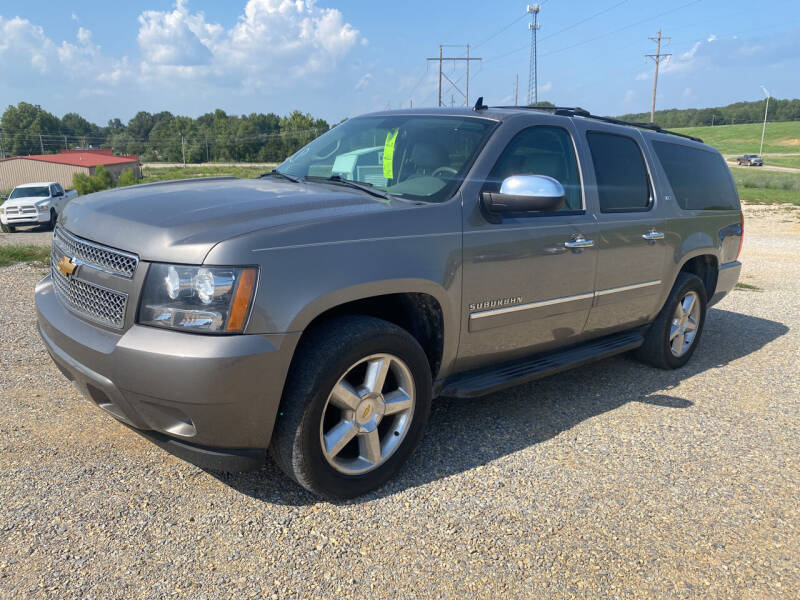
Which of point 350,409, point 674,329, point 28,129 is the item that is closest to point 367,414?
point 350,409

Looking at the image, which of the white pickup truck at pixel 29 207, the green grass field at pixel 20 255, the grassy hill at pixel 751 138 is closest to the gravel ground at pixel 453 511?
the green grass field at pixel 20 255

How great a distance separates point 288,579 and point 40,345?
142 inches

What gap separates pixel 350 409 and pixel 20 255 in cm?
891

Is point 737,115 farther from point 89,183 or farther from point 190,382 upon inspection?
point 190,382

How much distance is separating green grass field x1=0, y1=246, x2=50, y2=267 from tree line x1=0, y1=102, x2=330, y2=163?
92.6 meters

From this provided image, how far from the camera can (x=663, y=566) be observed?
2.68 metres

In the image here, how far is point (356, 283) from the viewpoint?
283 centimetres

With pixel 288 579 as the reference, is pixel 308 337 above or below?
above

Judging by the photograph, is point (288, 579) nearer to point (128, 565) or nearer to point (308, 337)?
point (128, 565)

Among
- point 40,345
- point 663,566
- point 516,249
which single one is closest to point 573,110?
point 516,249

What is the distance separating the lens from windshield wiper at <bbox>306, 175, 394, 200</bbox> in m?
3.39

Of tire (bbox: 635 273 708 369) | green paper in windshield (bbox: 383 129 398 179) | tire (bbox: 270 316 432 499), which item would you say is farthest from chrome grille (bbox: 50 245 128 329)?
tire (bbox: 635 273 708 369)

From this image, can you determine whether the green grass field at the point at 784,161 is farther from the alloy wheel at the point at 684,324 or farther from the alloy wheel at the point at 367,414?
the alloy wheel at the point at 367,414

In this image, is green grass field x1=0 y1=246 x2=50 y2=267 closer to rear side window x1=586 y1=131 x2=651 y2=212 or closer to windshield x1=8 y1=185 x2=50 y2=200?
rear side window x1=586 y1=131 x2=651 y2=212
